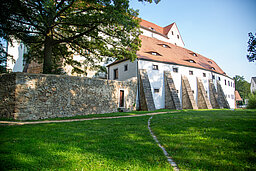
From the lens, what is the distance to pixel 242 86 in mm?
67250

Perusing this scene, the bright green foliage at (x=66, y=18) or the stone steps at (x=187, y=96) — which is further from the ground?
the bright green foliage at (x=66, y=18)

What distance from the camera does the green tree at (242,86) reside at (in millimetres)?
60856

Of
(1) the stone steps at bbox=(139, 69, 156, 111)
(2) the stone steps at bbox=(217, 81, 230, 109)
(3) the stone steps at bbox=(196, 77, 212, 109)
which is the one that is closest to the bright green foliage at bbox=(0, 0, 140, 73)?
(1) the stone steps at bbox=(139, 69, 156, 111)

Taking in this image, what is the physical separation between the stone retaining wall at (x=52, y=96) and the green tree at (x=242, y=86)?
65.3 m

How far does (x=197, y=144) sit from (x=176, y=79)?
62.2 feet

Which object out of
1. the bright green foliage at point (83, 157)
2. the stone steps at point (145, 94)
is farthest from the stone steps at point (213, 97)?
the bright green foliage at point (83, 157)

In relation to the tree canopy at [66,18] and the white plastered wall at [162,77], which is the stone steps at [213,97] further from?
the tree canopy at [66,18]

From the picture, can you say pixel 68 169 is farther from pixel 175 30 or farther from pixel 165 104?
pixel 175 30

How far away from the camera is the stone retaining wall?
9758 millimetres

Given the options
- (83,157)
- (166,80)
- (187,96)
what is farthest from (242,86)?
(83,157)

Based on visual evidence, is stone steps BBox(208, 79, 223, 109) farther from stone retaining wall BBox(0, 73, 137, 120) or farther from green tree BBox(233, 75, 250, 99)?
green tree BBox(233, 75, 250, 99)

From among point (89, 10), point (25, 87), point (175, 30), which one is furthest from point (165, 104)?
point (175, 30)

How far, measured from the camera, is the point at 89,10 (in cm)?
1048

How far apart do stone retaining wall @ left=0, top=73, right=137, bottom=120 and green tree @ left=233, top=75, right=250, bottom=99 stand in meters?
65.3
